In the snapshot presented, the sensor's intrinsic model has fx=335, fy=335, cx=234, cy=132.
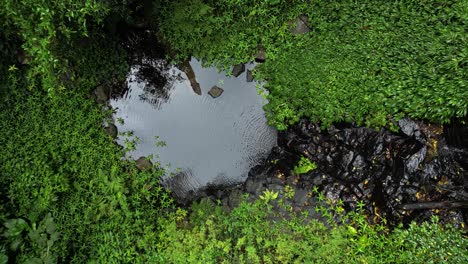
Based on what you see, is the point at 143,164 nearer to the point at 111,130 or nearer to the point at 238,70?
the point at 111,130

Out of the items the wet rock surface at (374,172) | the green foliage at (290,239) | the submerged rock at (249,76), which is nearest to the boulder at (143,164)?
the green foliage at (290,239)

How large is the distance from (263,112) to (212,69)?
1.53 m

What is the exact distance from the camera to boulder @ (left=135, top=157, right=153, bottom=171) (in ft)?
23.8

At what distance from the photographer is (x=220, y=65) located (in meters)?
7.52

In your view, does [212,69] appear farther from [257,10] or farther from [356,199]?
[356,199]

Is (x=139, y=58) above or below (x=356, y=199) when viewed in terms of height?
above

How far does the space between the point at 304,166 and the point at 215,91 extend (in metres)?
2.55

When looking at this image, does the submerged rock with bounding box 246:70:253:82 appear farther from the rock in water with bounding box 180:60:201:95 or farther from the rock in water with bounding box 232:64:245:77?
the rock in water with bounding box 180:60:201:95

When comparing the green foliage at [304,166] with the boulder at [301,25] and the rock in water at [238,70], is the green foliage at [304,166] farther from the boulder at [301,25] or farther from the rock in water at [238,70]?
the boulder at [301,25]

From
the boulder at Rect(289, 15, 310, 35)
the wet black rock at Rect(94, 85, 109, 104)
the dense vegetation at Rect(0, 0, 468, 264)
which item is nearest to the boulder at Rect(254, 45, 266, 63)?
the dense vegetation at Rect(0, 0, 468, 264)

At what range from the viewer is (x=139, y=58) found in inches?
305

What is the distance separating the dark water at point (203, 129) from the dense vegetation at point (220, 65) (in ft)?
1.42

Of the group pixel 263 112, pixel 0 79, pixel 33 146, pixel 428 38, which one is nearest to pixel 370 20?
pixel 428 38

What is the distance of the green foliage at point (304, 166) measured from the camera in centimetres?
695
